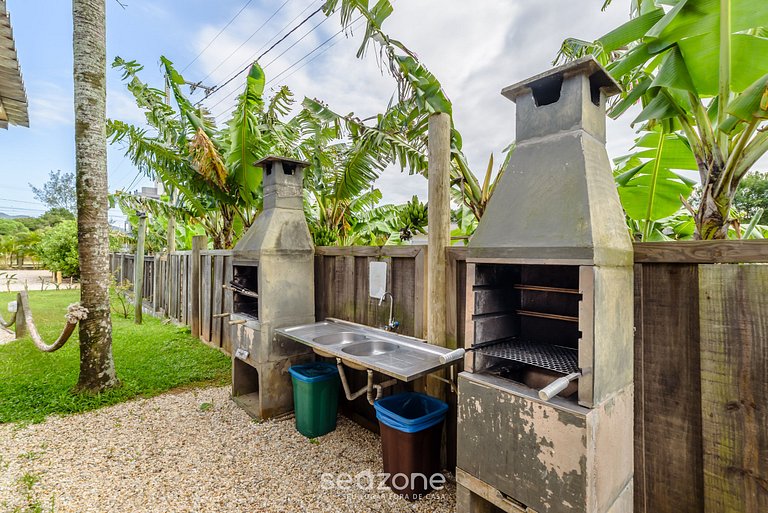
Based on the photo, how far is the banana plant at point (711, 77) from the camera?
70.9 inches

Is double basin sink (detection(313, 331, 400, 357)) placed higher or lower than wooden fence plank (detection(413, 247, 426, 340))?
lower

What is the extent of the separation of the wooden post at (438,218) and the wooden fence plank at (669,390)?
1301 mm

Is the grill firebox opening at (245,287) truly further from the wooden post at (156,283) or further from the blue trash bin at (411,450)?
the wooden post at (156,283)

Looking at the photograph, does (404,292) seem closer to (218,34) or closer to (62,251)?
(218,34)

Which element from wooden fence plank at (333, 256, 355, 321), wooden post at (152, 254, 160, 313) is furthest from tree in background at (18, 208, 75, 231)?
wooden fence plank at (333, 256, 355, 321)

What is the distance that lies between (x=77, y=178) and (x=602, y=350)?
5.60m

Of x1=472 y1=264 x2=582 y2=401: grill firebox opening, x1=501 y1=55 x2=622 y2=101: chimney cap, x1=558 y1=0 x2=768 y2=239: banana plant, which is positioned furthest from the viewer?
x1=472 y1=264 x2=582 y2=401: grill firebox opening

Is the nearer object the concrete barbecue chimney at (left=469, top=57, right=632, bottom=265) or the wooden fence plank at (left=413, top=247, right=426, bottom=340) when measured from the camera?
the concrete barbecue chimney at (left=469, top=57, right=632, bottom=265)

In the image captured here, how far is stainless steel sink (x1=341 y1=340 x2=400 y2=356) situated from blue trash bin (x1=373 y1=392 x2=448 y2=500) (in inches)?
21.1

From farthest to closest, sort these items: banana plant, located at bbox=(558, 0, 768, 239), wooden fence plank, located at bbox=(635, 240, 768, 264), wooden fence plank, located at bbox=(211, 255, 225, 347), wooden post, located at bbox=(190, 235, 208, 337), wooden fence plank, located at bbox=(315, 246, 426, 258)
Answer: wooden post, located at bbox=(190, 235, 208, 337) < wooden fence plank, located at bbox=(211, 255, 225, 347) < wooden fence plank, located at bbox=(315, 246, 426, 258) < banana plant, located at bbox=(558, 0, 768, 239) < wooden fence plank, located at bbox=(635, 240, 768, 264)

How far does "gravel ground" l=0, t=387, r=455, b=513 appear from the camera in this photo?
2.46m

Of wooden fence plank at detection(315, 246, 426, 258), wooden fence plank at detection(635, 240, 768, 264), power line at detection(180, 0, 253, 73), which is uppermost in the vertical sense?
power line at detection(180, 0, 253, 73)

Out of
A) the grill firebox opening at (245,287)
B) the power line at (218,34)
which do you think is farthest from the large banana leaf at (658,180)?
the power line at (218,34)

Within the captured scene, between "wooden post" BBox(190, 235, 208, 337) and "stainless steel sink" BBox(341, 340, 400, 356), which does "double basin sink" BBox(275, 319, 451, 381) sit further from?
"wooden post" BBox(190, 235, 208, 337)
